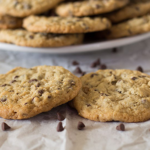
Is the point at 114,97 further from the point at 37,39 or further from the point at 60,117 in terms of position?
the point at 37,39

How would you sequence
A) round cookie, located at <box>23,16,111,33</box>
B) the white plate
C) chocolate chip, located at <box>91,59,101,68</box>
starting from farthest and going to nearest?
chocolate chip, located at <box>91,59,101,68</box>
the white plate
round cookie, located at <box>23,16,111,33</box>

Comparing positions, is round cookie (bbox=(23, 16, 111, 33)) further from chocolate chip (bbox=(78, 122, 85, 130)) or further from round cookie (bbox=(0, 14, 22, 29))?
chocolate chip (bbox=(78, 122, 85, 130))

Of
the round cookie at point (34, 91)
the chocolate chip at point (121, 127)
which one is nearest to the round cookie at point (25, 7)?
A: the round cookie at point (34, 91)

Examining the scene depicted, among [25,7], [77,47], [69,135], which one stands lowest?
[69,135]

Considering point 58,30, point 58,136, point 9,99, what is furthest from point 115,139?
point 58,30

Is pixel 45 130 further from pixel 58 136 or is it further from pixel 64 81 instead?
pixel 64 81

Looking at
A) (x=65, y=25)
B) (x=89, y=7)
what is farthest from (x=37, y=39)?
(x=89, y=7)

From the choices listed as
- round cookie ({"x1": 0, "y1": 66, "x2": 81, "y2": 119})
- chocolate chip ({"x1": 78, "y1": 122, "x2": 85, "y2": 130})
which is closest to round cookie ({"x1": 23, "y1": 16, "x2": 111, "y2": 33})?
round cookie ({"x1": 0, "y1": 66, "x2": 81, "y2": 119})
